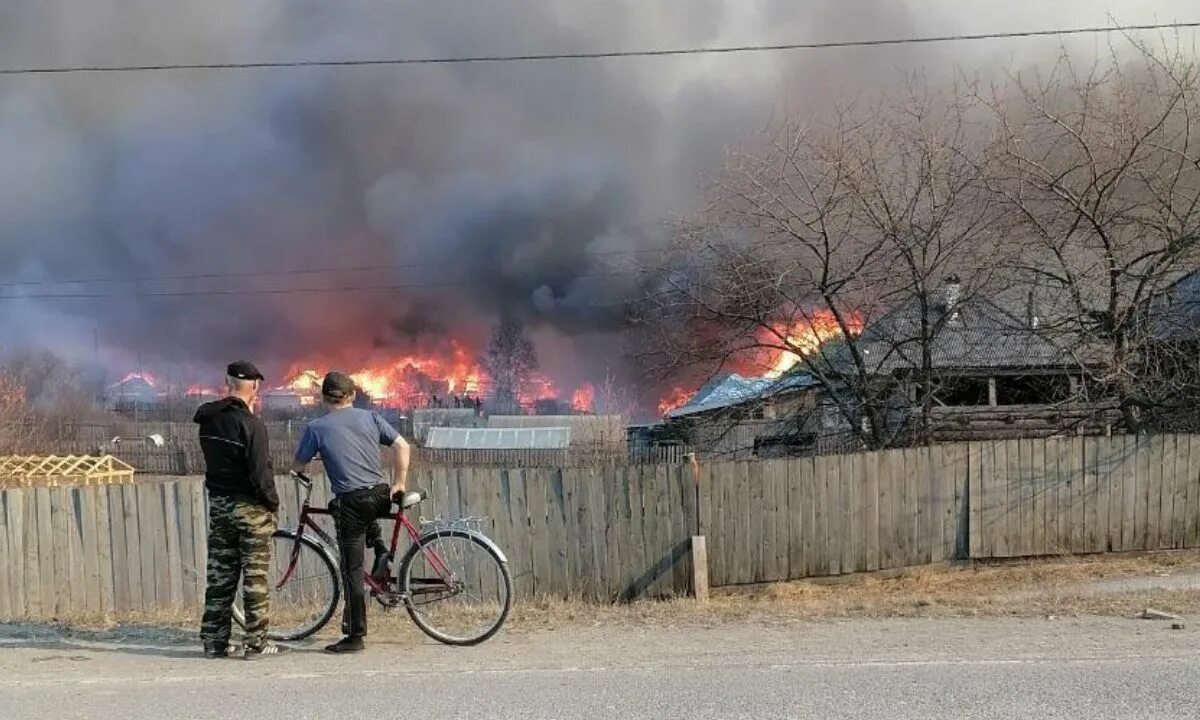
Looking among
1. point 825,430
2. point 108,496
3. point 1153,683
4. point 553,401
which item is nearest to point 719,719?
point 1153,683

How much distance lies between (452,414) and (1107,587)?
186 feet

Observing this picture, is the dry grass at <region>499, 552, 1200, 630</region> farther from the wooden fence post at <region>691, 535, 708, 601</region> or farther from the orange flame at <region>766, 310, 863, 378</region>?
the orange flame at <region>766, 310, 863, 378</region>

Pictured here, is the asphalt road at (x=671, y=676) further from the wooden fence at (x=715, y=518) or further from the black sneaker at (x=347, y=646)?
the wooden fence at (x=715, y=518)

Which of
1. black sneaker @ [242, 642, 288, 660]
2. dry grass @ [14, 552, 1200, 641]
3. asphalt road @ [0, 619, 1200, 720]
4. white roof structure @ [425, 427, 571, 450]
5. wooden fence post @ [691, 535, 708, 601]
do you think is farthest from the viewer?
white roof structure @ [425, 427, 571, 450]

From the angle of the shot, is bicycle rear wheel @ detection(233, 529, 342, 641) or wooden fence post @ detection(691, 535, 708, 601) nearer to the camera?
bicycle rear wheel @ detection(233, 529, 342, 641)

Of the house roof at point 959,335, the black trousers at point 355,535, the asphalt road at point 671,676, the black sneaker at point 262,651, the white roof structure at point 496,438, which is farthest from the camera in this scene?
the white roof structure at point 496,438

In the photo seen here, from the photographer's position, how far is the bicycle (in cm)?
602

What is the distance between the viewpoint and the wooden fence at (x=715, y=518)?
8.74m

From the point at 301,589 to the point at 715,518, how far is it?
15.2ft

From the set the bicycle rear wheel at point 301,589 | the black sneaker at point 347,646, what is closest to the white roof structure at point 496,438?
the bicycle rear wheel at point 301,589

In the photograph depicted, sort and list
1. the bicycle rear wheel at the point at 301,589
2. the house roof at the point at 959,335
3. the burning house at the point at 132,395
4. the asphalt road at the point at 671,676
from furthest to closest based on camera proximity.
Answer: the burning house at the point at 132,395 < the house roof at the point at 959,335 < the bicycle rear wheel at the point at 301,589 < the asphalt road at the point at 671,676

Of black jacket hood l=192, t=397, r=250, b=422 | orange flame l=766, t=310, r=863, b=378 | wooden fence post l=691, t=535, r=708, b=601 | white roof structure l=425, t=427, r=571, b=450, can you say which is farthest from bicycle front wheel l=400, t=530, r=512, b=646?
white roof structure l=425, t=427, r=571, b=450

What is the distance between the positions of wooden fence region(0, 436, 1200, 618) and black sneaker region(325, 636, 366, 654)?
339cm

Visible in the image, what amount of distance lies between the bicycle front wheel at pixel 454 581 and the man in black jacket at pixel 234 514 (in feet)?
2.93
